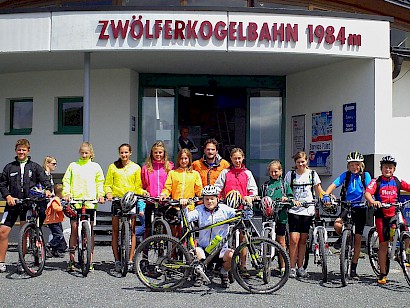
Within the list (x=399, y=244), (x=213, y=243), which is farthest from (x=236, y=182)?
(x=399, y=244)

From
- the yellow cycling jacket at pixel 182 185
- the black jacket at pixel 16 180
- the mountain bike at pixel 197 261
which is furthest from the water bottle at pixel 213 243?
the black jacket at pixel 16 180

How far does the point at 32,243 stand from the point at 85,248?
0.72m

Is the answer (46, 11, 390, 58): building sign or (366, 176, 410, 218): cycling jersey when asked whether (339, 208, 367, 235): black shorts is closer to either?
(366, 176, 410, 218): cycling jersey

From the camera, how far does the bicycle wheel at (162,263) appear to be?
6609 millimetres

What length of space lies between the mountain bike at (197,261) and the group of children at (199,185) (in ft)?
2.84

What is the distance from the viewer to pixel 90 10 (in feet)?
34.3

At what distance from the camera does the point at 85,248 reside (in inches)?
294

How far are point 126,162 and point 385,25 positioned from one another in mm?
6163

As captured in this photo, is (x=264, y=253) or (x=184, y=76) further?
(x=184, y=76)

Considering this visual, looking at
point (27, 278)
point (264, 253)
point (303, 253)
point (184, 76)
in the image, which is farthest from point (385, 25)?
point (27, 278)

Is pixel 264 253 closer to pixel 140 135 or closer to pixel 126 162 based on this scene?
pixel 126 162

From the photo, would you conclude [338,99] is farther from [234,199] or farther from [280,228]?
[234,199]

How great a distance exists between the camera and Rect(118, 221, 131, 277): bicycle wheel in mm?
7412

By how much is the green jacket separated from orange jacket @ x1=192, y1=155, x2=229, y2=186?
26.4 inches
